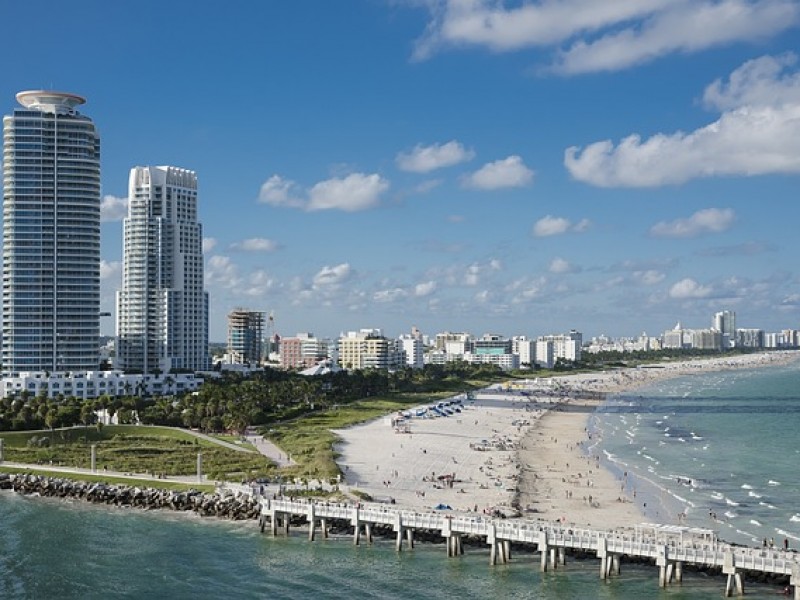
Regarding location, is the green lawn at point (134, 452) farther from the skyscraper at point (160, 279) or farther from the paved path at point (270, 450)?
the skyscraper at point (160, 279)

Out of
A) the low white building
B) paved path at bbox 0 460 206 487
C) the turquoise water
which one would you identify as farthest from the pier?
the low white building

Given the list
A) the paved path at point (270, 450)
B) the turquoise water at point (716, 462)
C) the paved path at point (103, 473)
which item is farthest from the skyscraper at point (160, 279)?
the paved path at point (103, 473)

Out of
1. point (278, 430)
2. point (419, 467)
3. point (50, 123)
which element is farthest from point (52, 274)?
point (419, 467)

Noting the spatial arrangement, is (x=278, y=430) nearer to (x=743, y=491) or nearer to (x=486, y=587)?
(x=743, y=491)

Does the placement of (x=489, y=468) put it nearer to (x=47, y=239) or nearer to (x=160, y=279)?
(x=47, y=239)

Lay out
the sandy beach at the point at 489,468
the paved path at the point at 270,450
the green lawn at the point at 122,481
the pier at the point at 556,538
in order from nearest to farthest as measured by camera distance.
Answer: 1. the pier at the point at 556,538
2. the sandy beach at the point at 489,468
3. the green lawn at the point at 122,481
4. the paved path at the point at 270,450
